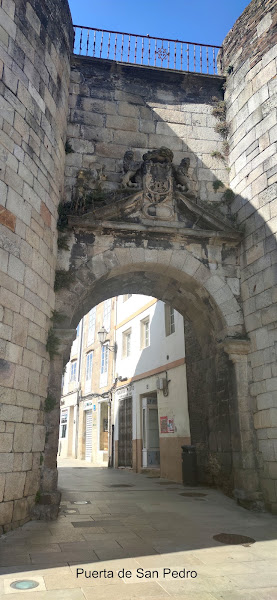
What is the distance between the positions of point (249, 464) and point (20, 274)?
396 centimetres

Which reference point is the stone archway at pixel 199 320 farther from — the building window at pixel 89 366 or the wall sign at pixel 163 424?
the building window at pixel 89 366

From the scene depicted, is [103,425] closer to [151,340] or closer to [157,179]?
[151,340]

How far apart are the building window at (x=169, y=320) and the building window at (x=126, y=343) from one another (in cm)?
319

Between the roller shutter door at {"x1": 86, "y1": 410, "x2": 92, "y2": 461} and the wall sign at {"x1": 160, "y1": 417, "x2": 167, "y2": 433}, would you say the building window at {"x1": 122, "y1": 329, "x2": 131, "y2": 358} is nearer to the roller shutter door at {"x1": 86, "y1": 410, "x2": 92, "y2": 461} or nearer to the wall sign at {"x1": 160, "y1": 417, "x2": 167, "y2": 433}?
the wall sign at {"x1": 160, "y1": 417, "x2": 167, "y2": 433}

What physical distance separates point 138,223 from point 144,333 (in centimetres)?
674

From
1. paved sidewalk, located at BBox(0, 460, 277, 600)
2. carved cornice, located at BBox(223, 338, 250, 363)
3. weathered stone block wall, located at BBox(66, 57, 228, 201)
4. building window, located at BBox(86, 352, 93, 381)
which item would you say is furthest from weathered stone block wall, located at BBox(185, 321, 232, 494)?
building window, located at BBox(86, 352, 93, 381)

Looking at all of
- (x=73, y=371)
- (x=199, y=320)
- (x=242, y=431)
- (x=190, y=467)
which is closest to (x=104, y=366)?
(x=73, y=371)

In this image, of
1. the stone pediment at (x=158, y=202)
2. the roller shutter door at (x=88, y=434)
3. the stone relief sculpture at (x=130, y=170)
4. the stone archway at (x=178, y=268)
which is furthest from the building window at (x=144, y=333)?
the stone relief sculpture at (x=130, y=170)

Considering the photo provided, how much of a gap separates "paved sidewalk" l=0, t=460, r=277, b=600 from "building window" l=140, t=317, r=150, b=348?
7.15m

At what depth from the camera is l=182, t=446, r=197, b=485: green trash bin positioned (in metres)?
8.00

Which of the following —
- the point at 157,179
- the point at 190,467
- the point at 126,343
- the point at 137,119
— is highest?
the point at 137,119

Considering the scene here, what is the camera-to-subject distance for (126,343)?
14.7 metres

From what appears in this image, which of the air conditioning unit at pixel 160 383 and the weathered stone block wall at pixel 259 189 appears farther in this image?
the air conditioning unit at pixel 160 383

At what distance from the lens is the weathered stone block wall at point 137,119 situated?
24.0 ft
